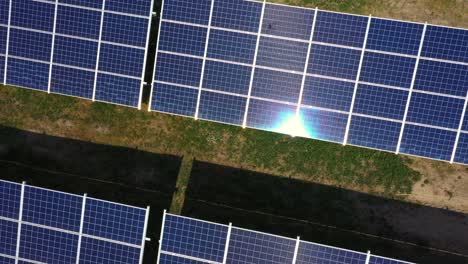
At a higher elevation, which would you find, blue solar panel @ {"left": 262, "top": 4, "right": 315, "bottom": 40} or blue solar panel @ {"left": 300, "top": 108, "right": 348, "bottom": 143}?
blue solar panel @ {"left": 262, "top": 4, "right": 315, "bottom": 40}

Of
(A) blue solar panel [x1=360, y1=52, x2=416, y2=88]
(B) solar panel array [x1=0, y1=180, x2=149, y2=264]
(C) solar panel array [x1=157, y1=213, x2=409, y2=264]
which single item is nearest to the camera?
(A) blue solar panel [x1=360, y1=52, x2=416, y2=88]

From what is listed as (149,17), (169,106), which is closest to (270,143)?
(169,106)

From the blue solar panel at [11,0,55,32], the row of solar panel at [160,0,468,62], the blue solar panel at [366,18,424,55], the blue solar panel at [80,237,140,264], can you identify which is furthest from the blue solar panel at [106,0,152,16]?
the blue solar panel at [80,237,140,264]

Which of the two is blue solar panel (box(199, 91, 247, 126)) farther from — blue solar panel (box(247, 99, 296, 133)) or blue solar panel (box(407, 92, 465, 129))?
blue solar panel (box(407, 92, 465, 129))

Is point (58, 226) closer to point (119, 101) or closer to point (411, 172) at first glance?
point (119, 101)

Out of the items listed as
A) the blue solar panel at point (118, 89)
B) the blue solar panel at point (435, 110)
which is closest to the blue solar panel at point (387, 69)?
the blue solar panel at point (435, 110)

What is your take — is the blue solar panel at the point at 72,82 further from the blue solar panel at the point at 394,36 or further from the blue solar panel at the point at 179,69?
the blue solar panel at the point at 394,36

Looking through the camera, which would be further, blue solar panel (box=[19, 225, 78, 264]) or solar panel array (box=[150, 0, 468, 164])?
blue solar panel (box=[19, 225, 78, 264])
